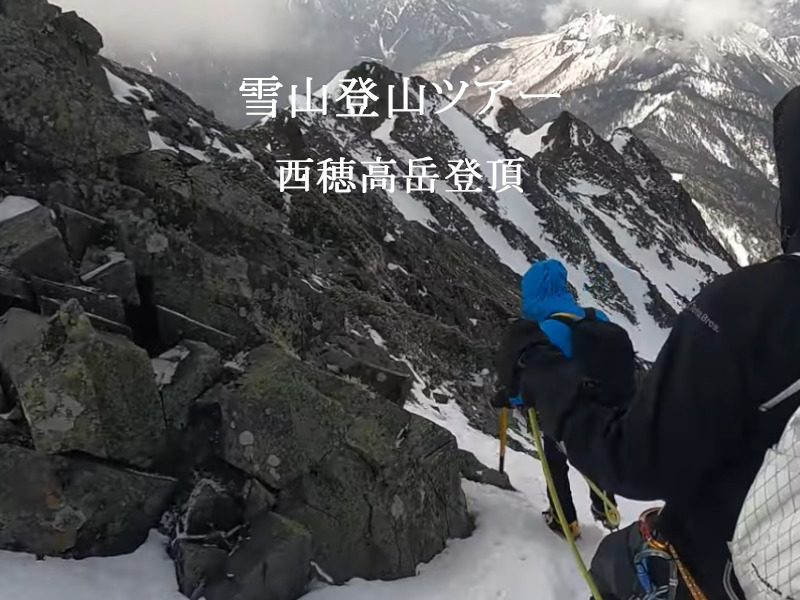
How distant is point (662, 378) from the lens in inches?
109

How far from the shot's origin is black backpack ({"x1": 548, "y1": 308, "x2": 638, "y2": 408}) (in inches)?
143

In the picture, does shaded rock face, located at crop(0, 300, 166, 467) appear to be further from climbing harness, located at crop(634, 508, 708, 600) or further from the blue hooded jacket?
climbing harness, located at crop(634, 508, 708, 600)

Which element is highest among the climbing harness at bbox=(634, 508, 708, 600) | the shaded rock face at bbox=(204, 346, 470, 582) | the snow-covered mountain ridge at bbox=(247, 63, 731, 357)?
the climbing harness at bbox=(634, 508, 708, 600)

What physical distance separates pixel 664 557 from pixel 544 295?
1.89 m

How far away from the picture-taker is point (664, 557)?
11.9 feet

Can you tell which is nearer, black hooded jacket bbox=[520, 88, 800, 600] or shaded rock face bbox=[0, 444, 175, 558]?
black hooded jacket bbox=[520, 88, 800, 600]

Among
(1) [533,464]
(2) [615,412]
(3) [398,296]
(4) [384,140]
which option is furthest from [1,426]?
(4) [384,140]

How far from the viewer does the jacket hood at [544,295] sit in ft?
15.4

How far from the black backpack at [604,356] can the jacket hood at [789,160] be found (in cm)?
111

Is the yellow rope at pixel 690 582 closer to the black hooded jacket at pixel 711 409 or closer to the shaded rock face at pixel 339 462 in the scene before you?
the black hooded jacket at pixel 711 409

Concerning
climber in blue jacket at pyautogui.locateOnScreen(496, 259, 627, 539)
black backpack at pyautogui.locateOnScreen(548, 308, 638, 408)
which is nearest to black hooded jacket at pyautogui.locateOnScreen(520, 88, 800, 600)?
black backpack at pyautogui.locateOnScreen(548, 308, 638, 408)

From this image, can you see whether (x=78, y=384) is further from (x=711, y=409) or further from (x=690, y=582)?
(x=711, y=409)

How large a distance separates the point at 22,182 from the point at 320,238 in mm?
12777

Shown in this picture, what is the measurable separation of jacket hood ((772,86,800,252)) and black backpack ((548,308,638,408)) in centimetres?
111
